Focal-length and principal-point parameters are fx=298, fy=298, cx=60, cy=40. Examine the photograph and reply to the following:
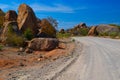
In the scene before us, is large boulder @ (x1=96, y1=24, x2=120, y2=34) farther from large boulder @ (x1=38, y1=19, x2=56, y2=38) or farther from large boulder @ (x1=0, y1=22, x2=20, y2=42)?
large boulder @ (x1=0, y1=22, x2=20, y2=42)

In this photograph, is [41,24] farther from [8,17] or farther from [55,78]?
[55,78]

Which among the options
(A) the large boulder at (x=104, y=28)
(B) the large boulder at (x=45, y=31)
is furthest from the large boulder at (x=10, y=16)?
(A) the large boulder at (x=104, y=28)

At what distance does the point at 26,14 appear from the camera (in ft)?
130

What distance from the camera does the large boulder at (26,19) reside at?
38781 millimetres

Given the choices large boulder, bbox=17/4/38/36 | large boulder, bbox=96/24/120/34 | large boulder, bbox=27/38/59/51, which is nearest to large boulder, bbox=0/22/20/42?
large boulder, bbox=17/4/38/36

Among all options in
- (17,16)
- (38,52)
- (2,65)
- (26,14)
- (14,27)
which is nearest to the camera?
(2,65)

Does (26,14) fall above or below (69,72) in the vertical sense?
above

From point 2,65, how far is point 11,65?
22.2 inches

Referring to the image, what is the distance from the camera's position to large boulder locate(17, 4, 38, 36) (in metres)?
38.8

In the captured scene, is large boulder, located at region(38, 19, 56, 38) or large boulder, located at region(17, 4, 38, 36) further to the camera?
large boulder, located at region(38, 19, 56, 38)

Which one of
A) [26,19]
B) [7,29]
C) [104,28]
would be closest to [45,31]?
[26,19]

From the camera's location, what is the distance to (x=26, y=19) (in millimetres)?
39125

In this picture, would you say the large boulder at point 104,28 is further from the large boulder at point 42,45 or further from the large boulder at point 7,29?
the large boulder at point 42,45

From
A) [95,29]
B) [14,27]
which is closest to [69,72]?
[14,27]
